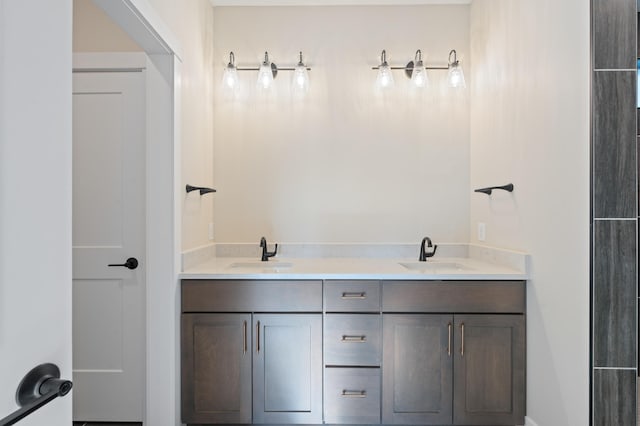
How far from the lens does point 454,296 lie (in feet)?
6.84

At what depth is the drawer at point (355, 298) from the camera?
2098mm

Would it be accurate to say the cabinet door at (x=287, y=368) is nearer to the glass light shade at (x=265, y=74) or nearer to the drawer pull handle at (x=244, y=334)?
the drawer pull handle at (x=244, y=334)

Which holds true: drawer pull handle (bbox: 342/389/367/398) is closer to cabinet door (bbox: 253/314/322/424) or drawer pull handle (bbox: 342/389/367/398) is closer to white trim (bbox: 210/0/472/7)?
cabinet door (bbox: 253/314/322/424)

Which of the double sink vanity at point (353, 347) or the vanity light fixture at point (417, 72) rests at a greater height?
the vanity light fixture at point (417, 72)

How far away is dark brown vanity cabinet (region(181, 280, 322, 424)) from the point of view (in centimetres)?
208

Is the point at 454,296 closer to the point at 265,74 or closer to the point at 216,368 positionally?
the point at 216,368

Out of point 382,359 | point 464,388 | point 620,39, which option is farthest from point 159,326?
point 620,39

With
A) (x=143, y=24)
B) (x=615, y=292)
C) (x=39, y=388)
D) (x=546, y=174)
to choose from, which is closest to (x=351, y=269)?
(x=546, y=174)

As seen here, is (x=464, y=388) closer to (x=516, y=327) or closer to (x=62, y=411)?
(x=516, y=327)

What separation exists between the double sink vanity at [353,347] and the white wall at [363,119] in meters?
0.75

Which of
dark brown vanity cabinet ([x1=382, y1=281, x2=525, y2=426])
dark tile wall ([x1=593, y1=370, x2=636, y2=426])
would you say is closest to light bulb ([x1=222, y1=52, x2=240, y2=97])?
dark brown vanity cabinet ([x1=382, y1=281, x2=525, y2=426])

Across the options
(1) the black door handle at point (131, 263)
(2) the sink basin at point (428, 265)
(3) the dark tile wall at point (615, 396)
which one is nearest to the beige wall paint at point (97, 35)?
(1) the black door handle at point (131, 263)

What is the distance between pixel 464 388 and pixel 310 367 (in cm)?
80

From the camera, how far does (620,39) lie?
1.52 m
